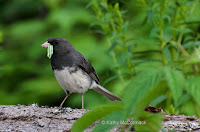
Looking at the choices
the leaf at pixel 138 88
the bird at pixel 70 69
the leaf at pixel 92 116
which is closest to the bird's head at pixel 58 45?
the bird at pixel 70 69

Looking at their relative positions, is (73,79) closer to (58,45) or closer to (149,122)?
(58,45)

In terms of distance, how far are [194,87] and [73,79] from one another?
2.07 metres

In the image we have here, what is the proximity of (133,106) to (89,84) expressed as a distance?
227 centimetres

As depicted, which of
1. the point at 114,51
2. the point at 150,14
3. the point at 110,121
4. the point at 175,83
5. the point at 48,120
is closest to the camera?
the point at 175,83

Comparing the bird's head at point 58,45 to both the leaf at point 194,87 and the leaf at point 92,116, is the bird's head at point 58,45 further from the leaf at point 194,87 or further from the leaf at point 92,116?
the leaf at point 194,87

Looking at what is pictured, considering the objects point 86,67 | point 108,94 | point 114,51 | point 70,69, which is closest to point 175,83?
point 70,69

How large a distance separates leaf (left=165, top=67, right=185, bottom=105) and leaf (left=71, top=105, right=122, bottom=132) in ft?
0.48

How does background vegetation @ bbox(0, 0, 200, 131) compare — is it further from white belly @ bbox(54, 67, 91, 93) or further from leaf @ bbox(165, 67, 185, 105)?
white belly @ bbox(54, 67, 91, 93)

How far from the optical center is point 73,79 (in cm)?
255

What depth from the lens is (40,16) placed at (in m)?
5.61

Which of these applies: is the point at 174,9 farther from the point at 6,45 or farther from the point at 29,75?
the point at 6,45

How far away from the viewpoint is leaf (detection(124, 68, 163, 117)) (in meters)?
0.51

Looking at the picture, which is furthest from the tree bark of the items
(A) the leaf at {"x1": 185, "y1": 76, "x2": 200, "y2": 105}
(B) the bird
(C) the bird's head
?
(C) the bird's head

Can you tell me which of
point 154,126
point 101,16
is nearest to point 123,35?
Result: point 101,16
